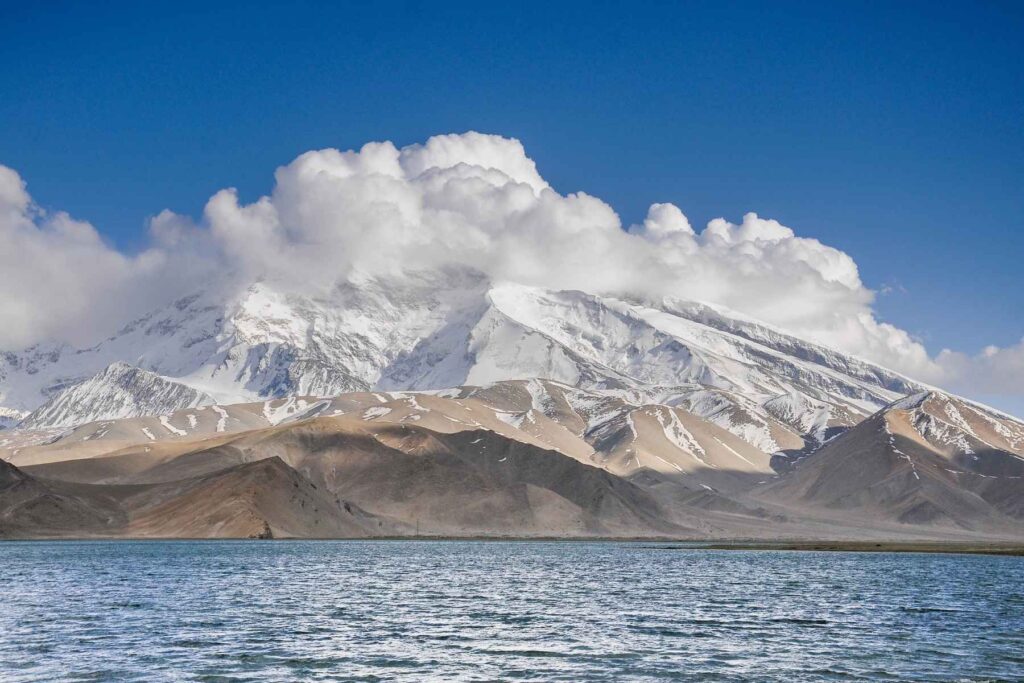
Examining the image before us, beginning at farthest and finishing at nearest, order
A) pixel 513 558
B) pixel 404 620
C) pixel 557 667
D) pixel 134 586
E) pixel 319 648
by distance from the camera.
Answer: pixel 513 558
pixel 134 586
pixel 404 620
pixel 319 648
pixel 557 667

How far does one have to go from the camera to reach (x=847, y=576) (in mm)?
145250

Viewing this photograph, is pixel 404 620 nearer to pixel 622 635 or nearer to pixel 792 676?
pixel 622 635

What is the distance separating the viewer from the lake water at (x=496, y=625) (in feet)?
197

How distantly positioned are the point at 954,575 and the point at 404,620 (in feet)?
305

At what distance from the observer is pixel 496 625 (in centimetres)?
8050

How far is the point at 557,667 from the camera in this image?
199 feet

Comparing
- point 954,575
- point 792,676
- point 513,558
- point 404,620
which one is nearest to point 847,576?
point 954,575

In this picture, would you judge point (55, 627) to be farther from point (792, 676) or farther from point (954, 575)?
point (954, 575)

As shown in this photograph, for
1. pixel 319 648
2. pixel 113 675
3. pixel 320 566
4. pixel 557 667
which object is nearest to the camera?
pixel 113 675

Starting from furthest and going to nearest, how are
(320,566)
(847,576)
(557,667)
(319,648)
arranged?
(320,566)
(847,576)
(319,648)
(557,667)

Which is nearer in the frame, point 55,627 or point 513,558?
point 55,627

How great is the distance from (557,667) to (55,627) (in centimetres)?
3420

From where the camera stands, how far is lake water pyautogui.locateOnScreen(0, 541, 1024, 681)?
6003 centimetres

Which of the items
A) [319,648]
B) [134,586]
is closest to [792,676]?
[319,648]
